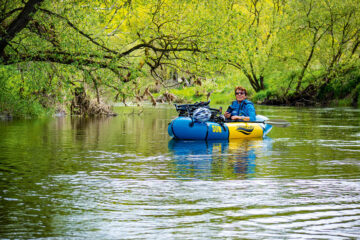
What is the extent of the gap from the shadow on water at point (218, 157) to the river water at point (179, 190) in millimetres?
20

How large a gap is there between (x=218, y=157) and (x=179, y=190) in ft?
13.7

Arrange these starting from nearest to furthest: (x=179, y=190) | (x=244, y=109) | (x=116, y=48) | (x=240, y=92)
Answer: (x=179, y=190)
(x=240, y=92)
(x=244, y=109)
(x=116, y=48)

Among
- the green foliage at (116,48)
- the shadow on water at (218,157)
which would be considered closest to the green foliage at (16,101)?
the green foliage at (116,48)

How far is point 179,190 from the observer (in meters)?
8.22

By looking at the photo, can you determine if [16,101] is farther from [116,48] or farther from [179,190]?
[179,190]

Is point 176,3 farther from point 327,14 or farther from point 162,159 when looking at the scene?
point 327,14

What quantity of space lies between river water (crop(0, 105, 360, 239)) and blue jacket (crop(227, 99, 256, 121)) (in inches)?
55.1

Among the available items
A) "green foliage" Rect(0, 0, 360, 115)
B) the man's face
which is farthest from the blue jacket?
"green foliage" Rect(0, 0, 360, 115)

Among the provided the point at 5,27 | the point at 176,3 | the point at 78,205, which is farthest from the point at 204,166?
the point at 176,3

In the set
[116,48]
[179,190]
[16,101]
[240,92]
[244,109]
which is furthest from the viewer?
[16,101]

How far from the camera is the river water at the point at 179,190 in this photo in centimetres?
609

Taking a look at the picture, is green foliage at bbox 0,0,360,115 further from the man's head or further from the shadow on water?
the shadow on water

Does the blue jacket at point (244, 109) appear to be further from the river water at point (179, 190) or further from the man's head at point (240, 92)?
the river water at point (179, 190)

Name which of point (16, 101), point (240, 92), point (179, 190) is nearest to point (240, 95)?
point (240, 92)
